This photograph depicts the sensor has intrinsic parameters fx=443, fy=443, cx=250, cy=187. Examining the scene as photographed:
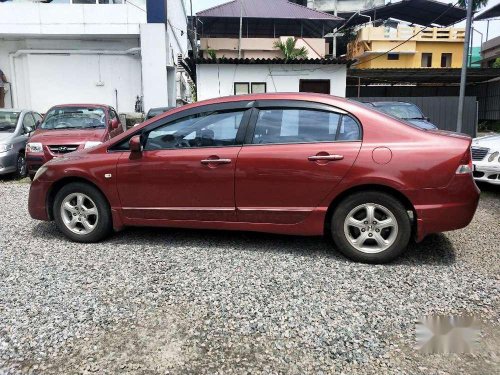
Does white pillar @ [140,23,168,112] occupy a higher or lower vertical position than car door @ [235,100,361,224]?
higher

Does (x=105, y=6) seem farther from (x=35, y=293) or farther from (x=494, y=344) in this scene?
(x=494, y=344)

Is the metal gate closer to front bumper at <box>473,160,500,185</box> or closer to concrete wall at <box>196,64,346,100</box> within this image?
concrete wall at <box>196,64,346,100</box>

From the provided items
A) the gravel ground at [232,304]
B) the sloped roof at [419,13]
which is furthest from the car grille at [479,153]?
the sloped roof at [419,13]

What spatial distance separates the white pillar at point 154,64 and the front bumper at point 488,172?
14.5 metres

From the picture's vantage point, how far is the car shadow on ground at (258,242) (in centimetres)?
443

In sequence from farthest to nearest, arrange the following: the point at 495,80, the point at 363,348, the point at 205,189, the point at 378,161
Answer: the point at 495,80 → the point at 205,189 → the point at 378,161 → the point at 363,348

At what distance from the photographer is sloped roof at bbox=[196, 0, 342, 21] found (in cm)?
3127

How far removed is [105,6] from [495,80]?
20.9 m

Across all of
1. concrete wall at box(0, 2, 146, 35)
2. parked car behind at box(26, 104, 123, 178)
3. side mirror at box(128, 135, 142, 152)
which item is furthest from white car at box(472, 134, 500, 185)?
concrete wall at box(0, 2, 146, 35)

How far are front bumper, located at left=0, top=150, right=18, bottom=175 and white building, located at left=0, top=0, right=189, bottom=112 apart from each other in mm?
10054

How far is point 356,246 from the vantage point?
4195 mm

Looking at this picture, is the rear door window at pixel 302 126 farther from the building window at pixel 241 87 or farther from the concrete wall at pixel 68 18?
the concrete wall at pixel 68 18

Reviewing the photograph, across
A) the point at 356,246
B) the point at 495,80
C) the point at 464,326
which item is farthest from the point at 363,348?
the point at 495,80

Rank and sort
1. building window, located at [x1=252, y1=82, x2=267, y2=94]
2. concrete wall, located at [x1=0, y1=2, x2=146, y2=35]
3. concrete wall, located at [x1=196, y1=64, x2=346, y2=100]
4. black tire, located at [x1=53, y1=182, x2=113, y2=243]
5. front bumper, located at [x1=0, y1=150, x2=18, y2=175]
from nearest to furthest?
black tire, located at [x1=53, y1=182, x2=113, y2=243]
front bumper, located at [x1=0, y1=150, x2=18, y2=175]
concrete wall, located at [x1=196, y1=64, x2=346, y2=100]
building window, located at [x1=252, y1=82, x2=267, y2=94]
concrete wall, located at [x1=0, y1=2, x2=146, y2=35]
